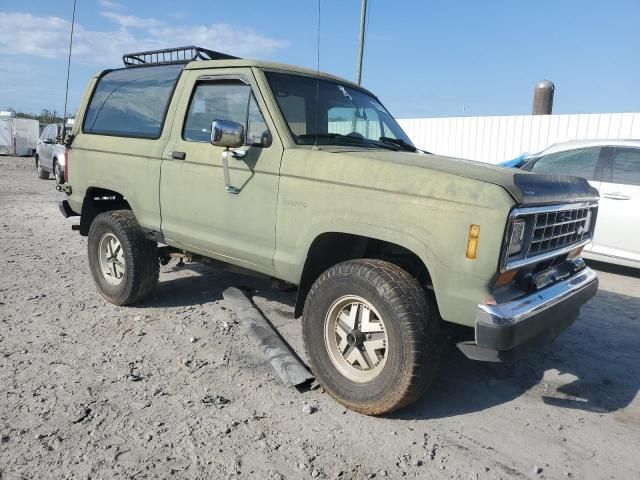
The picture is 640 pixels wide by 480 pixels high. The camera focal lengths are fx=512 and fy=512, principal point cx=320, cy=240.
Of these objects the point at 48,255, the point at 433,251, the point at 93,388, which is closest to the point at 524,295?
the point at 433,251

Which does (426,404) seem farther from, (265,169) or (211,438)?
(265,169)

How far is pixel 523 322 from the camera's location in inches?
106

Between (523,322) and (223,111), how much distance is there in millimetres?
2593

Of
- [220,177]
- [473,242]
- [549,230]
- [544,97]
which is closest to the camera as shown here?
[473,242]

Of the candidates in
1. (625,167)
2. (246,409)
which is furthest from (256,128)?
(625,167)

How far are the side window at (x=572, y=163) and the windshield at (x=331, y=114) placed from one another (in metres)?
3.33

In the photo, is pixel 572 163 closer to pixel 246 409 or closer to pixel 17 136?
pixel 246 409

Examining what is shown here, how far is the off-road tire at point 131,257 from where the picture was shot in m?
4.57

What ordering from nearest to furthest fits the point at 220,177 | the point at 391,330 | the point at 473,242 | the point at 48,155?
the point at 473,242, the point at 391,330, the point at 220,177, the point at 48,155

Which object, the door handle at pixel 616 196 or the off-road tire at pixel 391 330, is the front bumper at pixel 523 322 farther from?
the door handle at pixel 616 196

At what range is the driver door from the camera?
11.6 feet

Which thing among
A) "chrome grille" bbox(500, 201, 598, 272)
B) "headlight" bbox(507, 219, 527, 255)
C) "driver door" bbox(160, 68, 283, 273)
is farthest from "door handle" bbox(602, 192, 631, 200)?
"driver door" bbox(160, 68, 283, 273)

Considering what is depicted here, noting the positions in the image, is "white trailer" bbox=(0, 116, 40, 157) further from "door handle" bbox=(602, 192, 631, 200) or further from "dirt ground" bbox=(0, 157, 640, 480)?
"door handle" bbox=(602, 192, 631, 200)

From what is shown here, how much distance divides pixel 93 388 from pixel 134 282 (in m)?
1.45
